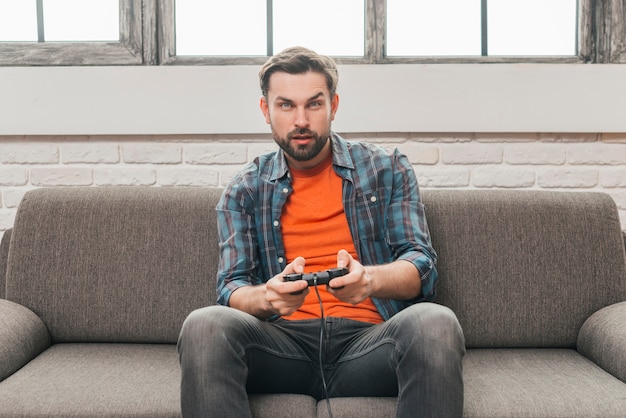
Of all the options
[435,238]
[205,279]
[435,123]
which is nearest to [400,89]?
[435,123]

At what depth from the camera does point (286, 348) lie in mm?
1579

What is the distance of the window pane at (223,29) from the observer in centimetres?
248

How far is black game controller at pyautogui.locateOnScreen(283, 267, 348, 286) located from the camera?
144cm

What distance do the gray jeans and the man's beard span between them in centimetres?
42

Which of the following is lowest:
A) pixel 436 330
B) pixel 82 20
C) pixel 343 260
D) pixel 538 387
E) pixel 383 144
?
pixel 538 387

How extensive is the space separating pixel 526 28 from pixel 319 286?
4.33ft

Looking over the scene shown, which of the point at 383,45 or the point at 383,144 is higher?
the point at 383,45

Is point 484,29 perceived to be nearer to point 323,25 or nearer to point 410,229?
point 323,25

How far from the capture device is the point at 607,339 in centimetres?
174

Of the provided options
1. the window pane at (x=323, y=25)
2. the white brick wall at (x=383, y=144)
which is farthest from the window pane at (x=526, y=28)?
the window pane at (x=323, y=25)

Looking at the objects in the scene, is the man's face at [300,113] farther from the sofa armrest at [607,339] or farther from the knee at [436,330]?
the sofa armrest at [607,339]

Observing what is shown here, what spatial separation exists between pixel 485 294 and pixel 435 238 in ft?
0.67

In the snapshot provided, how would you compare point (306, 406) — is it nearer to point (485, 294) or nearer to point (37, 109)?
point (485, 294)

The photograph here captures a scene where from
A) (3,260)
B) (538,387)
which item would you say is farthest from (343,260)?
(3,260)
